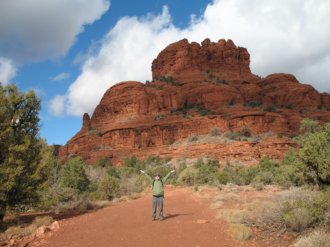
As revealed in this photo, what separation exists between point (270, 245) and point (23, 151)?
30.4 feet

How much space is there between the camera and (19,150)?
13172 millimetres

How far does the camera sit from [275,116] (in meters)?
66.8

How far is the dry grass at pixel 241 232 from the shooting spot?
8.79 meters

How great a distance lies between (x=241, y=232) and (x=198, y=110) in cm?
6555

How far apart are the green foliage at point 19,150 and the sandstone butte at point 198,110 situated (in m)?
38.8

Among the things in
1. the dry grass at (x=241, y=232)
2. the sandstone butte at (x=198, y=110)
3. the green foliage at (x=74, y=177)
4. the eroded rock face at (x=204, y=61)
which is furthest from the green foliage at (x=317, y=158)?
the eroded rock face at (x=204, y=61)

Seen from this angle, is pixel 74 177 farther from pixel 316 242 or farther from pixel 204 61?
pixel 204 61

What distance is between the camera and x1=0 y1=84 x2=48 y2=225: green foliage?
12859 mm

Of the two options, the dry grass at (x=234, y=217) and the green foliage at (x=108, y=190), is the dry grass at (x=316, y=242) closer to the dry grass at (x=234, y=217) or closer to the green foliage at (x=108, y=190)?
the dry grass at (x=234, y=217)

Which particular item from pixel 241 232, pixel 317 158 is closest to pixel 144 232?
pixel 241 232

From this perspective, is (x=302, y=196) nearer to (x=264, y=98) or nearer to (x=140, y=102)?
(x=140, y=102)

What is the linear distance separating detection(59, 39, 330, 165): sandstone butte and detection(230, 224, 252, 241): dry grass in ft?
136

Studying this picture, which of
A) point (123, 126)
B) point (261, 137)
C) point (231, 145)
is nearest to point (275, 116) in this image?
point (261, 137)

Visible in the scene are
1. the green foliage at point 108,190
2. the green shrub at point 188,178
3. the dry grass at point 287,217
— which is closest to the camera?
the dry grass at point 287,217
